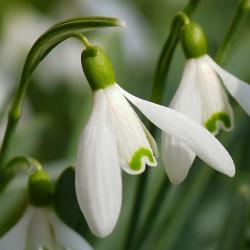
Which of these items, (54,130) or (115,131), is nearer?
(115,131)

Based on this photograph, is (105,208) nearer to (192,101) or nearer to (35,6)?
(192,101)

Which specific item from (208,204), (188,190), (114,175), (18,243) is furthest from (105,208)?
(208,204)

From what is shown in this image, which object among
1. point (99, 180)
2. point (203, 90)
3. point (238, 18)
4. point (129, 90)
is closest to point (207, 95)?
point (203, 90)

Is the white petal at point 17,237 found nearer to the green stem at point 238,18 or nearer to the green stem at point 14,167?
the green stem at point 14,167

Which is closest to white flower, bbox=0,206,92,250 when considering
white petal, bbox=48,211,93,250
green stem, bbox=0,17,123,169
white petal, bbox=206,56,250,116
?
white petal, bbox=48,211,93,250

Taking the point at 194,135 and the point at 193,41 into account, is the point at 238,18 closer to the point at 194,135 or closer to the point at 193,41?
the point at 193,41

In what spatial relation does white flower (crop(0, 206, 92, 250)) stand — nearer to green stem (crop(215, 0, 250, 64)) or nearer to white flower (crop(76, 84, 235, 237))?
white flower (crop(76, 84, 235, 237))
